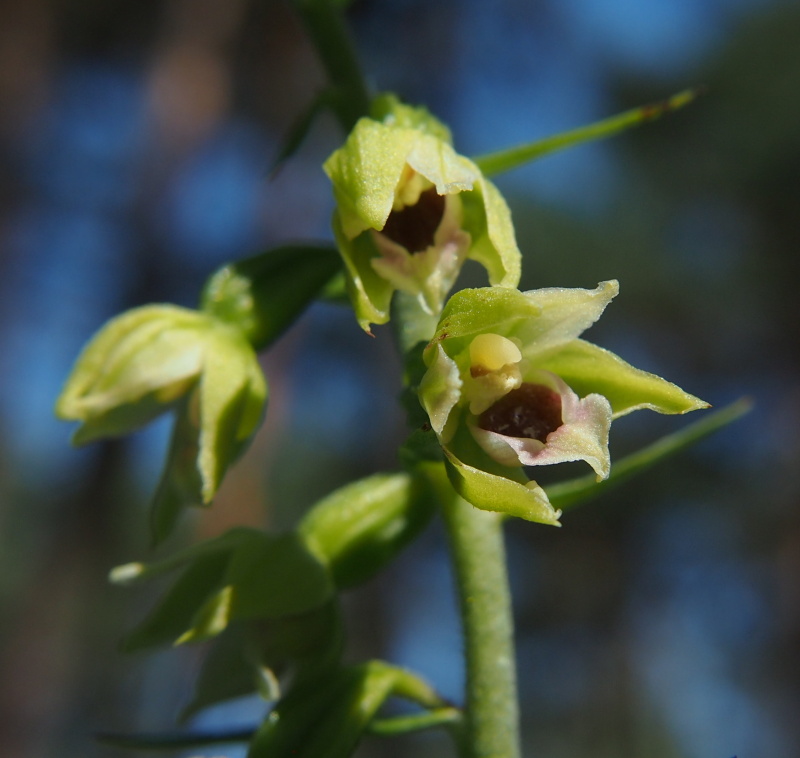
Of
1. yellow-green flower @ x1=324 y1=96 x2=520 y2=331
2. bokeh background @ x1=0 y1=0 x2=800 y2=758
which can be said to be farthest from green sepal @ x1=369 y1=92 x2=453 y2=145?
bokeh background @ x1=0 y1=0 x2=800 y2=758

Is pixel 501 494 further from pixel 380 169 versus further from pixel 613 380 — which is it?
pixel 380 169

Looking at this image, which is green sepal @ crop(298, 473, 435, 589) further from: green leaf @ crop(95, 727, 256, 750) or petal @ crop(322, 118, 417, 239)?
petal @ crop(322, 118, 417, 239)

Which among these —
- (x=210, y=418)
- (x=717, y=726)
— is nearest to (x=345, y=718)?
(x=210, y=418)

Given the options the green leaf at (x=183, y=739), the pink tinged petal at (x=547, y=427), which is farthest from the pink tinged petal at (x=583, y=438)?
the green leaf at (x=183, y=739)

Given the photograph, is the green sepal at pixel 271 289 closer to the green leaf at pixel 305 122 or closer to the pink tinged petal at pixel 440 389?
the green leaf at pixel 305 122

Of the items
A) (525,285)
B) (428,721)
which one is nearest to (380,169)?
(428,721)

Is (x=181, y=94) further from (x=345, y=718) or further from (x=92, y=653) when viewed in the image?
(x=345, y=718)
